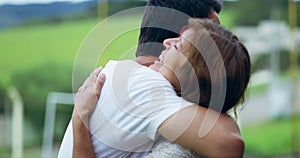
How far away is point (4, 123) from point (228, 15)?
2215 millimetres

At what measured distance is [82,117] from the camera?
67.2 inches

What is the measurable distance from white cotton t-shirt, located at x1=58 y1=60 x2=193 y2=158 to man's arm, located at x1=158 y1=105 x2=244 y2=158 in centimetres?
2

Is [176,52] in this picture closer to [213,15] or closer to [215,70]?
[215,70]

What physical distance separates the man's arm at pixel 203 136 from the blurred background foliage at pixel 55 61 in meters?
4.53

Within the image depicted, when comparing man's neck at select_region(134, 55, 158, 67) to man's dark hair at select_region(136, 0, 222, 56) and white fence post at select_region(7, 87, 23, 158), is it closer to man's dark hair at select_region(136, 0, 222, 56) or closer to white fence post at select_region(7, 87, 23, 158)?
man's dark hair at select_region(136, 0, 222, 56)

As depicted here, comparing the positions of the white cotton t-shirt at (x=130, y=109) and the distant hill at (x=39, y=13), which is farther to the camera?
the distant hill at (x=39, y=13)

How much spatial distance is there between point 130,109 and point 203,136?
19 centimetres

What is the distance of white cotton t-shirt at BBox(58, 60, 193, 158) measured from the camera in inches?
61.4

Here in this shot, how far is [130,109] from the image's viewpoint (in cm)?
160

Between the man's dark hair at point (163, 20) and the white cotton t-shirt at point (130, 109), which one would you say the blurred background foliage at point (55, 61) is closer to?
the man's dark hair at point (163, 20)

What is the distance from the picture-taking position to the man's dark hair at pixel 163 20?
1771 millimetres

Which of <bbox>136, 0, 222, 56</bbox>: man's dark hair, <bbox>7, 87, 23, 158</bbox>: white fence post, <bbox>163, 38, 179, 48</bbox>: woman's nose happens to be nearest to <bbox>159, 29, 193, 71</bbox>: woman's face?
<bbox>163, 38, 179, 48</bbox>: woman's nose

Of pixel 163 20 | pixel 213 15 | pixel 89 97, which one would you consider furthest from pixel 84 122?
pixel 213 15

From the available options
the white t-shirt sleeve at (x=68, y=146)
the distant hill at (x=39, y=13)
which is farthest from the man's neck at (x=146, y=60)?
the distant hill at (x=39, y=13)
